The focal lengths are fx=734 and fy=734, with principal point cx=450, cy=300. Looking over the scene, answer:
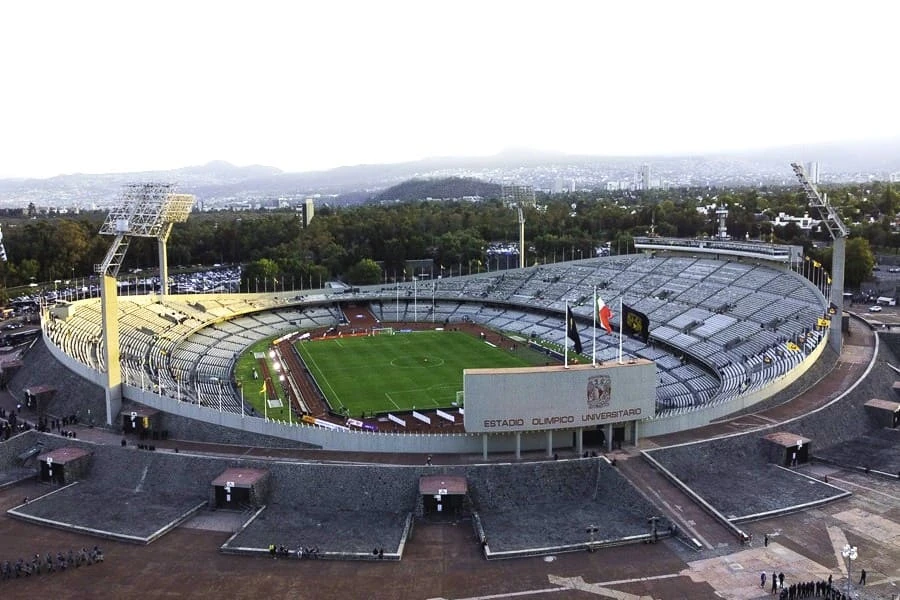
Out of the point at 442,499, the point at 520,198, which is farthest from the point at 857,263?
the point at 442,499

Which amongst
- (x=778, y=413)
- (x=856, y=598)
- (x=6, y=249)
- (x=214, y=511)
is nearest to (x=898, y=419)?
(x=778, y=413)

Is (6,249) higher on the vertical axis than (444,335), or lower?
higher

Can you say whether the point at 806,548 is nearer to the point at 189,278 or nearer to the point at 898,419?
the point at 898,419

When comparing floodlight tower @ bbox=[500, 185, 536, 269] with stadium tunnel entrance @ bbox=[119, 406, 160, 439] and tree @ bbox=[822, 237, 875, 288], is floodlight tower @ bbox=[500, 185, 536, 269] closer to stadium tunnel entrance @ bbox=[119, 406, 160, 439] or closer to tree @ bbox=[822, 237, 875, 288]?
tree @ bbox=[822, 237, 875, 288]

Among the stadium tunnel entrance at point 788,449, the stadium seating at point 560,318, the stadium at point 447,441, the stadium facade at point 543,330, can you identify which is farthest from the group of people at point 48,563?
the stadium tunnel entrance at point 788,449

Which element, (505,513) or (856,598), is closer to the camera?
(856,598)

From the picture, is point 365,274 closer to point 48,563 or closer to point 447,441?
point 447,441

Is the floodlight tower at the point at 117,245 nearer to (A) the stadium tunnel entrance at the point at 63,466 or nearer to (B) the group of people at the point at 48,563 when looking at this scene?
(A) the stadium tunnel entrance at the point at 63,466
